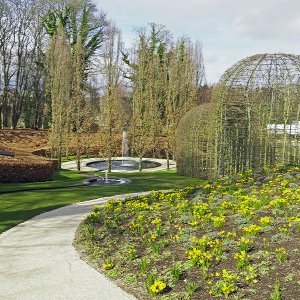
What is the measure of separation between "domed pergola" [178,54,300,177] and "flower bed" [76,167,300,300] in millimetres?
5188

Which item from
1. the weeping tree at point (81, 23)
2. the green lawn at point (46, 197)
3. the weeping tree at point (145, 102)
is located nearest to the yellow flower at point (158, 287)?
the green lawn at point (46, 197)

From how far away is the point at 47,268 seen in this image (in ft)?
18.7

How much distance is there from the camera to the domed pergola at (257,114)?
13.5 m

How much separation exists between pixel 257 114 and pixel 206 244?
9.60 m

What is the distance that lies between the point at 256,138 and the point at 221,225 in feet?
28.6

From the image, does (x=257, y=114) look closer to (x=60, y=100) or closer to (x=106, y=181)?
(x=106, y=181)

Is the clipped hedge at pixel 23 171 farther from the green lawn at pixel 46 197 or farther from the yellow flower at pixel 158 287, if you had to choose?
the yellow flower at pixel 158 287

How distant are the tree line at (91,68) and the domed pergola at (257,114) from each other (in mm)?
9448

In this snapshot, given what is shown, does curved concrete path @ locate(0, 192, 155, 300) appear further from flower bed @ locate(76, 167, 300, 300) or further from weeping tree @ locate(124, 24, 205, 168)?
weeping tree @ locate(124, 24, 205, 168)

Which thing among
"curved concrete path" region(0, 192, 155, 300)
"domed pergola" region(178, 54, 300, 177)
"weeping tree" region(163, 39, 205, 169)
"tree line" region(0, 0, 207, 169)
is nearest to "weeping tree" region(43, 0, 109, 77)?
"tree line" region(0, 0, 207, 169)

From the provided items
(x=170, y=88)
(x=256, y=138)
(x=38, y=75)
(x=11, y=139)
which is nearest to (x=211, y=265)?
(x=256, y=138)

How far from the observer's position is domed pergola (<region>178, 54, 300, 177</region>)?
13.5 meters

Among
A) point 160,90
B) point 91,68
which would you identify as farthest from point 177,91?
point 91,68

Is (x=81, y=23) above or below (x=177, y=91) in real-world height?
above
